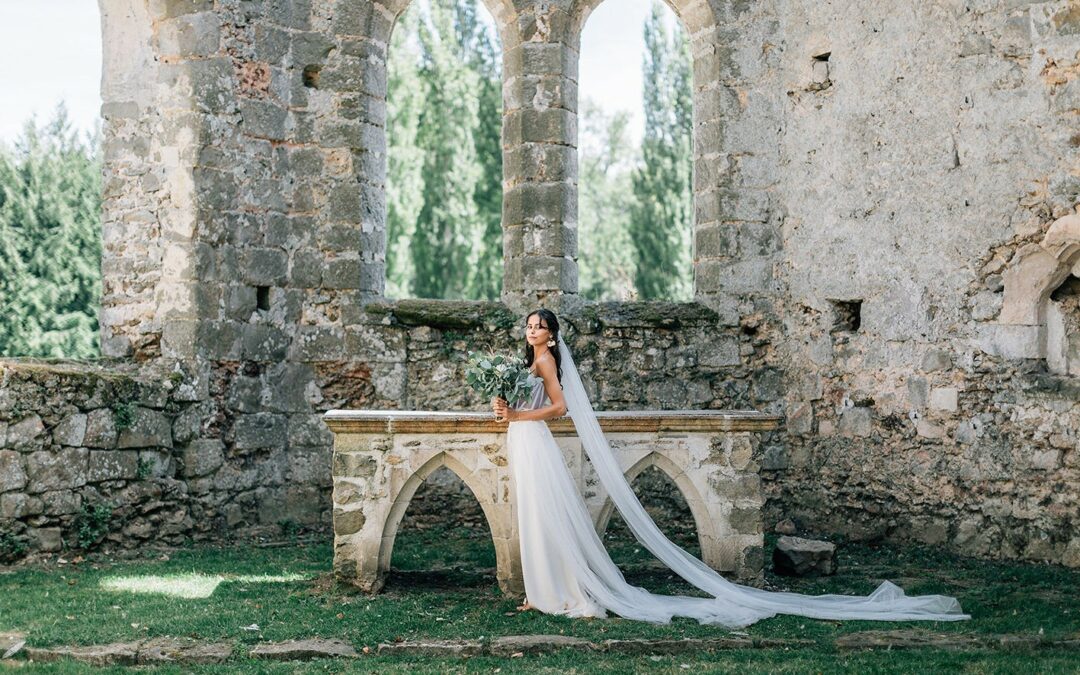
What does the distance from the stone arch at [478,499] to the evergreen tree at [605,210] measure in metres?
19.8

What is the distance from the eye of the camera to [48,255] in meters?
17.7

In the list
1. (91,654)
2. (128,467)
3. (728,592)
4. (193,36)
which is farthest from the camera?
(193,36)

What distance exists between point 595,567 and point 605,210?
2914 centimetres

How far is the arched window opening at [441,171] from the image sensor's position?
74.3 ft

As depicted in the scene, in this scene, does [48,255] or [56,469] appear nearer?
[56,469]

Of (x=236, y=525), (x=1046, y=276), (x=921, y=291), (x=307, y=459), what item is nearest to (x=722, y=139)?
(x=921, y=291)

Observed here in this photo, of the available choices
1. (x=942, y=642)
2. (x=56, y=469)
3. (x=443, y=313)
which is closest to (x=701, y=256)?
(x=443, y=313)

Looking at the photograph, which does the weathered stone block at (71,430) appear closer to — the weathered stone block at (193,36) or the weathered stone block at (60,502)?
the weathered stone block at (60,502)

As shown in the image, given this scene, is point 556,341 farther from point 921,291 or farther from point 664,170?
point 664,170

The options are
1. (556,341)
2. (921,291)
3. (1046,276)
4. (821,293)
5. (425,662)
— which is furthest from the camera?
(821,293)

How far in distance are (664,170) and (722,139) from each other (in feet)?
52.7

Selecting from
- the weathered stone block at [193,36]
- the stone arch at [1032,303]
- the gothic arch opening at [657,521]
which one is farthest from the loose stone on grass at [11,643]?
the stone arch at [1032,303]

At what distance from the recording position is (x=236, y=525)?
28.9 ft

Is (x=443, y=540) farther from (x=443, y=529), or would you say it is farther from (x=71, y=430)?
(x=71, y=430)
